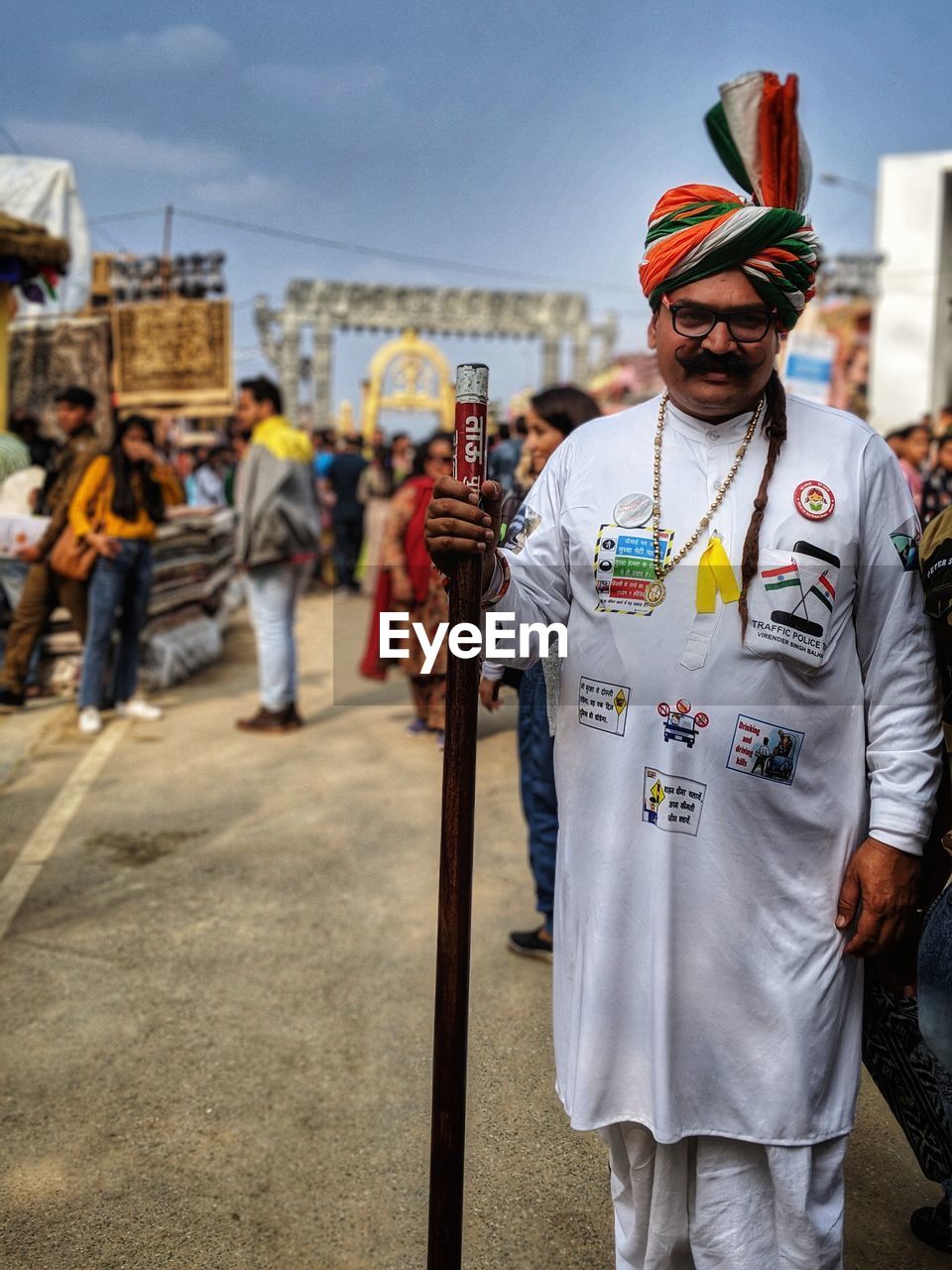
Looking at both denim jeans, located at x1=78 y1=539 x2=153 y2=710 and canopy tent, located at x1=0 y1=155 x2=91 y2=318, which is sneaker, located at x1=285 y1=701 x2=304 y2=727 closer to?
denim jeans, located at x1=78 y1=539 x2=153 y2=710

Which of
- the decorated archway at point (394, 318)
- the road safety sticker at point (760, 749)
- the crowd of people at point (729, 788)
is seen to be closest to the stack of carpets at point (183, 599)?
the crowd of people at point (729, 788)

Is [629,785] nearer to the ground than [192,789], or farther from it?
farther from it

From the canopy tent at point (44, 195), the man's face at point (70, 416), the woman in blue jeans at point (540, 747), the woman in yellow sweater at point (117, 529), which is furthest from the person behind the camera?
the canopy tent at point (44, 195)

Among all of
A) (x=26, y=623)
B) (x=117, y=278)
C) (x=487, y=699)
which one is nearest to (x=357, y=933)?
(x=487, y=699)

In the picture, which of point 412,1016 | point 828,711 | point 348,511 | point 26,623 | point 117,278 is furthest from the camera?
point 348,511

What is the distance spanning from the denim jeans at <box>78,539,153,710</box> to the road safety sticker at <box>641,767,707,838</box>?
6.10 meters

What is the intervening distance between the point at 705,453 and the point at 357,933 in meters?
2.83

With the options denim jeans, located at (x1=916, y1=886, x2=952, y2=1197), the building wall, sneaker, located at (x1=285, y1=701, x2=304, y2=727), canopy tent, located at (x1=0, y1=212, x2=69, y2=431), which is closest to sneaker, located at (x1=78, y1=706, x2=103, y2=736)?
sneaker, located at (x1=285, y1=701, x2=304, y2=727)

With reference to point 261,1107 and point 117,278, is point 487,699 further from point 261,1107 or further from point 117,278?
point 117,278

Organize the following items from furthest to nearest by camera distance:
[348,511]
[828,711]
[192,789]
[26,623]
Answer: [348,511] → [26,623] → [192,789] → [828,711]

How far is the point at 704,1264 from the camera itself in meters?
2.12

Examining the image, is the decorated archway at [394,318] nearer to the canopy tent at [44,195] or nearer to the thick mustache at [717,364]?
the canopy tent at [44,195]

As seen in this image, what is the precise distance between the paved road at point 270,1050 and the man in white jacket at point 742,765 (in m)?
0.76

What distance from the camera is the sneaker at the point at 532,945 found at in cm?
423
